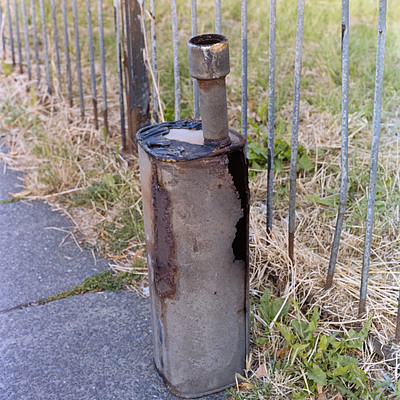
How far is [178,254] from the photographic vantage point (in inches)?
79.7

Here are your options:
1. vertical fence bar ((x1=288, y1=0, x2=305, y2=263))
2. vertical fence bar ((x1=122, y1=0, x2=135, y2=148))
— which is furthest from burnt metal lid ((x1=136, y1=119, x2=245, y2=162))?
vertical fence bar ((x1=122, y1=0, x2=135, y2=148))

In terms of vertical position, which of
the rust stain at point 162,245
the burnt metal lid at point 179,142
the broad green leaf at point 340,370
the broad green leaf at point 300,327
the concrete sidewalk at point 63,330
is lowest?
the concrete sidewalk at point 63,330

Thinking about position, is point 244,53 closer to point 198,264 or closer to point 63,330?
point 198,264

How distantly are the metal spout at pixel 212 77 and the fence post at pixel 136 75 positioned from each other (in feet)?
5.69

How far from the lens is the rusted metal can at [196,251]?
6.35 feet

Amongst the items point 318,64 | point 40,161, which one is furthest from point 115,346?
point 318,64

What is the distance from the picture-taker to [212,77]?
6.05 feet

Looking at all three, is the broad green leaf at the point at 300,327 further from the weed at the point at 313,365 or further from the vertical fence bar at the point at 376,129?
the vertical fence bar at the point at 376,129

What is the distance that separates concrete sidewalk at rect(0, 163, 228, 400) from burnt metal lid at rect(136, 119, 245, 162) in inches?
37.3

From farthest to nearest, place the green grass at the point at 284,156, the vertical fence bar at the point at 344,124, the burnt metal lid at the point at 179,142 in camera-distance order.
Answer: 1. the green grass at the point at 284,156
2. the vertical fence bar at the point at 344,124
3. the burnt metal lid at the point at 179,142

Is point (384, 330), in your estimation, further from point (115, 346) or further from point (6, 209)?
point (6, 209)

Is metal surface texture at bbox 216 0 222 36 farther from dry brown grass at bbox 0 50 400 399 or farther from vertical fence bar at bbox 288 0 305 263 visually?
dry brown grass at bbox 0 50 400 399

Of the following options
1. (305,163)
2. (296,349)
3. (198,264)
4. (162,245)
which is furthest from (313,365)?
(305,163)

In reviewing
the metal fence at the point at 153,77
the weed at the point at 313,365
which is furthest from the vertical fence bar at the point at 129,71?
the weed at the point at 313,365
